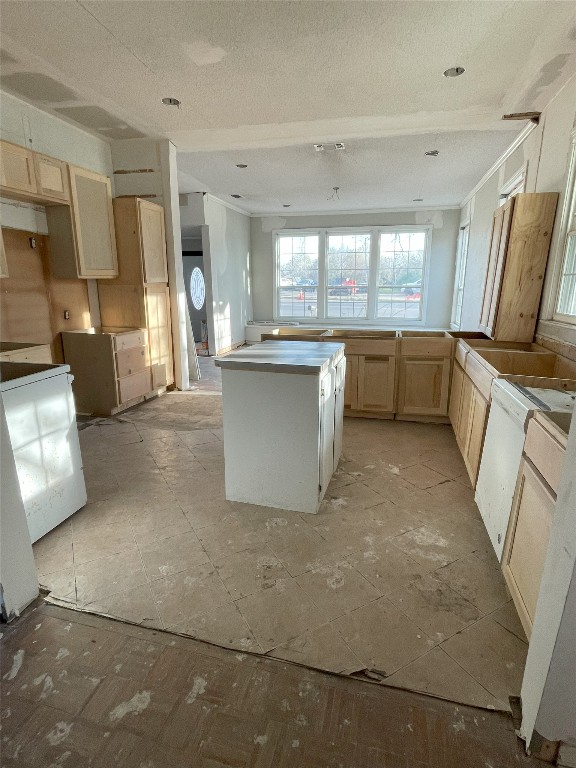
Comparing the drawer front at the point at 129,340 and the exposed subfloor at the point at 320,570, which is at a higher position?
the drawer front at the point at 129,340

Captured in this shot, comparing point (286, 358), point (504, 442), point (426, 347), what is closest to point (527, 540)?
point (504, 442)

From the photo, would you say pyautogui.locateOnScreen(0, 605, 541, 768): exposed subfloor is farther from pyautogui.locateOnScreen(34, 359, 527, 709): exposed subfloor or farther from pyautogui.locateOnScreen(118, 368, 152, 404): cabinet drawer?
pyautogui.locateOnScreen(118, 368, 152, 404): cabinet drawer

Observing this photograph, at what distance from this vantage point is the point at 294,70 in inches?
114

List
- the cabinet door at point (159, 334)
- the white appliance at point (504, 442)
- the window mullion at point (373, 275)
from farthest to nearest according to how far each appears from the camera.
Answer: the window mullion at point (373, 275) < the cabinet door at point (159, 334) < the white appliance at point (504, 442)

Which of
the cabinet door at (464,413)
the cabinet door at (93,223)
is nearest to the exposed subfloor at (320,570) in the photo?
the cabinet door at (464,413)

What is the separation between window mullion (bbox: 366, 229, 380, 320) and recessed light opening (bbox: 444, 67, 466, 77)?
5.30m

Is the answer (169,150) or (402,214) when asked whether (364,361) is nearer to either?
(169,150)

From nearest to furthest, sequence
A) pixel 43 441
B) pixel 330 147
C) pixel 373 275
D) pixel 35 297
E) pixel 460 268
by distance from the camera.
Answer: pixel 43 441 < pixel 35 297 < pixel 330 147 < pixel 460 268 < pixel 373 275

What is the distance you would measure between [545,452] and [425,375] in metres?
2.45

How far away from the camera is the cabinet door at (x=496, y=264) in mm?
3211

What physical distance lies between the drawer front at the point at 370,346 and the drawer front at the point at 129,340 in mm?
2164

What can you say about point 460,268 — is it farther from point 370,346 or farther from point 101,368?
point 101,368

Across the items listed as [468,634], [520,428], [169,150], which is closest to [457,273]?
[169,150]

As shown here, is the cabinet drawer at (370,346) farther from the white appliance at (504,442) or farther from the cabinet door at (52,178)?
the cabinet door at (52,178)
